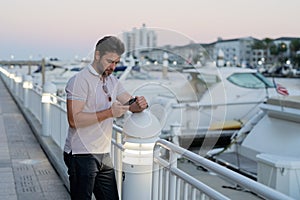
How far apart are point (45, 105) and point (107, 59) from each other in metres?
5.42

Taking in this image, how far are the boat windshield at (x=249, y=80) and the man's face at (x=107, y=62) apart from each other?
1331 centimetres

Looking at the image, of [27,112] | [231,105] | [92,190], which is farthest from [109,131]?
[231,105]

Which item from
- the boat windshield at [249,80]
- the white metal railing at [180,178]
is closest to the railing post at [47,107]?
the white metal railing at [180,178]

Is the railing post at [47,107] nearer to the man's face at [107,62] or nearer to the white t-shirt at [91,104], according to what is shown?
the white t-shirt at [91,104]

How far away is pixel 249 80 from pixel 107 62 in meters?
14.0

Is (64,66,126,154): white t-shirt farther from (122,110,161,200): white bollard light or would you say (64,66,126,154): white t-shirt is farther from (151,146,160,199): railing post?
(151,146,160,199): railing post

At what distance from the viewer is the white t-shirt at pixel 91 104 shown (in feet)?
9.51

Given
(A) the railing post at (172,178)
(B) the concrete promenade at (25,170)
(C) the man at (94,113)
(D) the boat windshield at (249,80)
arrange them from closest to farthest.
→ 1. (C) the man at (94,113)
2. (A) the railing post at (172,178)
3. (B) the concrete promenade at (25,170)
4. (D) the boat windshield at (249,80)

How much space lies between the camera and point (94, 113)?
2.92 m

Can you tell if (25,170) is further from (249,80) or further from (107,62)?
(249,80)

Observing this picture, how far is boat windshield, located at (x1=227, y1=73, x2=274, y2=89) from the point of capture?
1602 centimetres

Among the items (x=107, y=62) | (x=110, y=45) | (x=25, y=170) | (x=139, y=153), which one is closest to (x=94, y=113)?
(x=107, y=62)

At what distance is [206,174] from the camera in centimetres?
854

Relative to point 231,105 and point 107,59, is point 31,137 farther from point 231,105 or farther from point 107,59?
point 231,105
